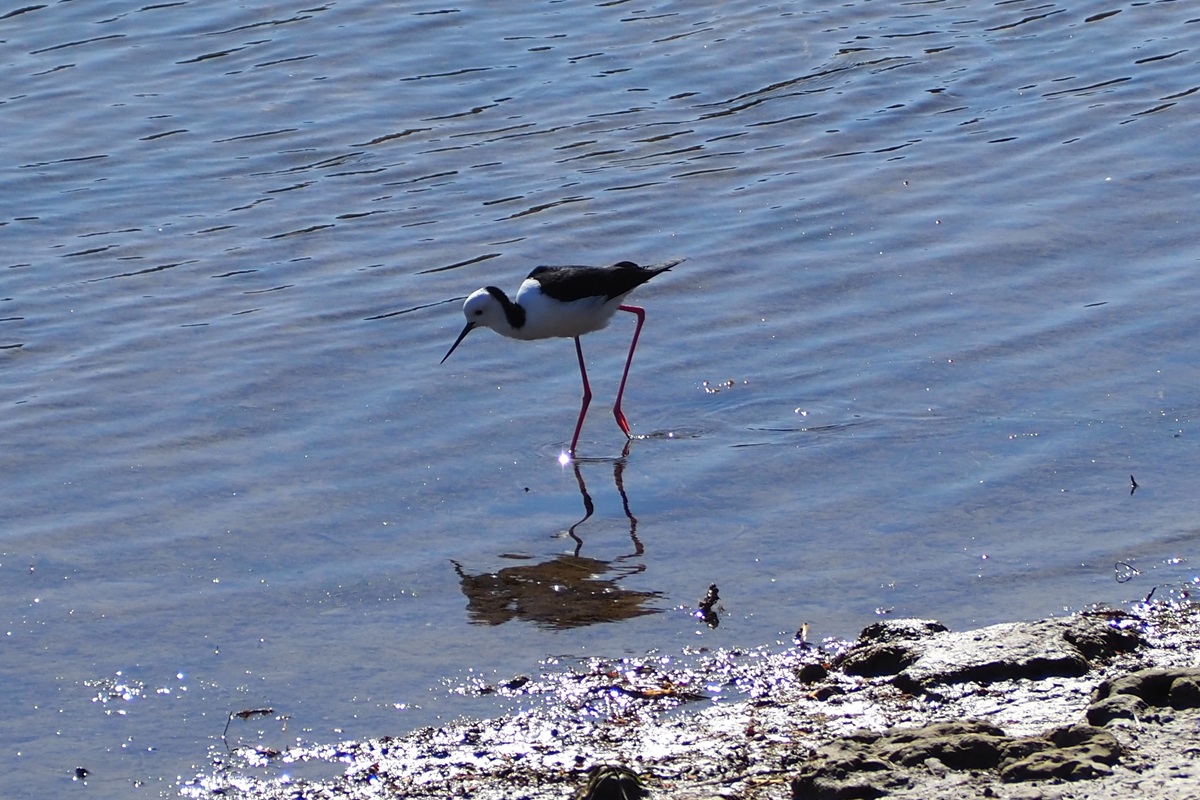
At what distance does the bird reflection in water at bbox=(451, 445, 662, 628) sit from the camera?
634cm

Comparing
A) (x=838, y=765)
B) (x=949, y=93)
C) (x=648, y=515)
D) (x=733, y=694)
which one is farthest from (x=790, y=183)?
(x=838, y=765)

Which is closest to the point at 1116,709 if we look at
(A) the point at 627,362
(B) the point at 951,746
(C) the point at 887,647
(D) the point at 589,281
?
(B) the point at 951,746

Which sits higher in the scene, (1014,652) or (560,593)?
(1014,652)

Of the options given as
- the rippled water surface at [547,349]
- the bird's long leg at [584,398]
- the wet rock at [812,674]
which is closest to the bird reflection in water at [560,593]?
the rippled water surface at [547,349]

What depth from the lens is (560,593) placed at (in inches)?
260

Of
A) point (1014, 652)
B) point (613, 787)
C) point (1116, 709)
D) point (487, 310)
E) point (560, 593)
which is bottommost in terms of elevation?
point (560, 593)

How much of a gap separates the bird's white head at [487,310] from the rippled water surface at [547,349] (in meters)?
0.35

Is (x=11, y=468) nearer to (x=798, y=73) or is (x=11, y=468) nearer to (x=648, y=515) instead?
(x=648, y=515)

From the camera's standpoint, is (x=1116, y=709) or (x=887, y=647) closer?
(x=1116, y=709)

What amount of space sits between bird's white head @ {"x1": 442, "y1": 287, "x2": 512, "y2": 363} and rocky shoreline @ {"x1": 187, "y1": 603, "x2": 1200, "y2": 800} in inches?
130

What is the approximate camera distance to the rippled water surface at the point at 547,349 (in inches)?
248

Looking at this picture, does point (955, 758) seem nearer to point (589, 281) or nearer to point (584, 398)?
point (584, 398)

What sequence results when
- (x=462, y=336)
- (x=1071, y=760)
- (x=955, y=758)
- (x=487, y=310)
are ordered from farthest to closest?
(x=462, y=336) → (x=487, y=310) → (x=955, y=758) → (x=1071, y=760)

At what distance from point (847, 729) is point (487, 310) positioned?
4.21m
